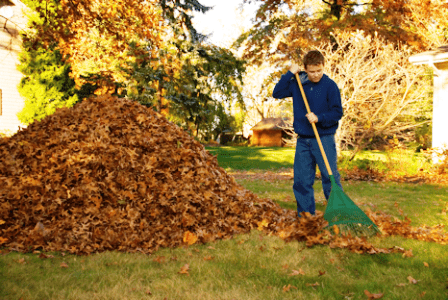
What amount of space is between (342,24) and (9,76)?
12654 millimetres

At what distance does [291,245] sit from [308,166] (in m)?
1.06

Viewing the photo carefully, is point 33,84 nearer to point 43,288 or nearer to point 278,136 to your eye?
point 43,288

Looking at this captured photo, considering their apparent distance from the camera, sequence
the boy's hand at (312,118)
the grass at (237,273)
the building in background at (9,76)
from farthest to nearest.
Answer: the building in background at (9,76) → the boy's hand at (312,118) → the grass at (237,273)

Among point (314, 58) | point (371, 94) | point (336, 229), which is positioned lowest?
point (336, 229)

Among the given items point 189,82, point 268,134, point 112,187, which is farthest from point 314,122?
point 268,134

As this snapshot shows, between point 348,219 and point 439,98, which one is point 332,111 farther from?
point 439,98

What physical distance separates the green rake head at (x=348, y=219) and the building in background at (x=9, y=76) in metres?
12.8

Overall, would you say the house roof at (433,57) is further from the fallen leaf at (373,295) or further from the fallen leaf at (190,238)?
the fallen leaf at (373,295)

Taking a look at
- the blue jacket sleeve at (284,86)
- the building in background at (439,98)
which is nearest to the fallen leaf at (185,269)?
the blue jacket sleeve at (284,86)

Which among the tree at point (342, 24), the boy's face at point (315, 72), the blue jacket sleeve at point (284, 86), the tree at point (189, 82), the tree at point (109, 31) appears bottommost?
the blue jacket sleeve at point (284, 86)

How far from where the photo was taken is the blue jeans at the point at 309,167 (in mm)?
4824

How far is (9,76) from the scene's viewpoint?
14.2 metres

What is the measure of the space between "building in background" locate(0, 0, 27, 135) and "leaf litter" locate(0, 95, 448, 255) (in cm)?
960

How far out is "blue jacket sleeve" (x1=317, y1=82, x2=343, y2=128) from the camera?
4684 mm
